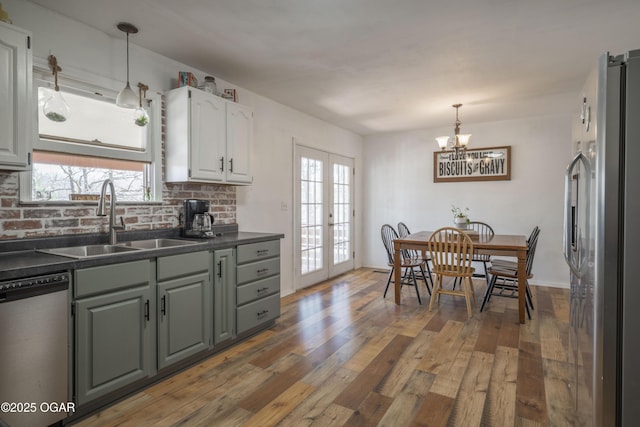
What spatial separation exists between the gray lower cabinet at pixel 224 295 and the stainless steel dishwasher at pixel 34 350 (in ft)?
3.31

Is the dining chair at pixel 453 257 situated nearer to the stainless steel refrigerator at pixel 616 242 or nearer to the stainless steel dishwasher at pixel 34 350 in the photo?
the stainless steel refrigerator at pixel 616 242

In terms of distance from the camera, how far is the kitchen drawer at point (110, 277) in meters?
1.84

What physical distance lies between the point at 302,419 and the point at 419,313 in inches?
82.6

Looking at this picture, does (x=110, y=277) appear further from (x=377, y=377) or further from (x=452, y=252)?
(x=452, y=252)

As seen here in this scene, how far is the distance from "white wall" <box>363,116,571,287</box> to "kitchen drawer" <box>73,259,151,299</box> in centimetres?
455

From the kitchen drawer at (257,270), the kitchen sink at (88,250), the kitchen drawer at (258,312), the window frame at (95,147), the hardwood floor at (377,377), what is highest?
the window frame at (95,147)

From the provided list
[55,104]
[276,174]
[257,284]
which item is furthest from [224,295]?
[276,174]

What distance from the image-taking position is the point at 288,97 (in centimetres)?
403

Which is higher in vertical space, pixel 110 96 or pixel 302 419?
pixel 110 96

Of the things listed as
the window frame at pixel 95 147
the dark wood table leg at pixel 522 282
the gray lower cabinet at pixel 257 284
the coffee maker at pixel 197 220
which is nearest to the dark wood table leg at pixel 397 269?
the dark wood table leg at pixel 522 282

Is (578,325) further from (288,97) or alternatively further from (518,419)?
(288,97)

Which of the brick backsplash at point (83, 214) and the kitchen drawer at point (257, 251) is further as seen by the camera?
the kitchen drawer at point (257, 251)

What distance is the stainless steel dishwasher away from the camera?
157 cm

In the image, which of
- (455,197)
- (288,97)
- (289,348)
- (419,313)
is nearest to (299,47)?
(288,97)
